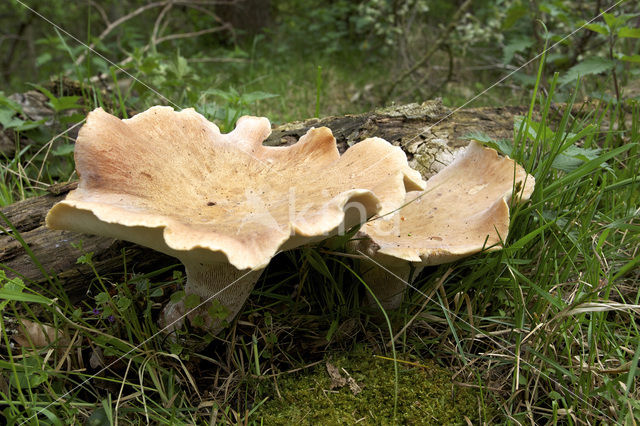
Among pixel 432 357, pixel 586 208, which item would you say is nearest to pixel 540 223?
pixel 586 208

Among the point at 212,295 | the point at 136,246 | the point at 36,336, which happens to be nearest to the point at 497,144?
the point at 212,295

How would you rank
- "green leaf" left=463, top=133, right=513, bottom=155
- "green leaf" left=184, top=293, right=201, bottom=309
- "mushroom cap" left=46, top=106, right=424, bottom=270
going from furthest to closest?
"green leaf" left=463, top=133, right=513, bottom=155, "green leaf" left=184, top=293, right=201, bottom=309, "mushroom cap" left=46, top=106, right=424, bottom=270

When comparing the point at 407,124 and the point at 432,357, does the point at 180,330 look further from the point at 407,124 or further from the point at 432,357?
the point at 407,124

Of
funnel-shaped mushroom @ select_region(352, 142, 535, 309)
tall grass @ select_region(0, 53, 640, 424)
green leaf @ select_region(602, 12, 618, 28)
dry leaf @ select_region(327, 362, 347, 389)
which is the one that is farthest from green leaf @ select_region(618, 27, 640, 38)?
dry leaf @ select_region(327, 362, 347, 389)

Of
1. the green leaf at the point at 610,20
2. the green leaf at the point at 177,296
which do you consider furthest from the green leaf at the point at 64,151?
the green leaf at the point at 610,20

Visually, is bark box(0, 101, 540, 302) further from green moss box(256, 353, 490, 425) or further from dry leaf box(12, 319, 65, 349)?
green moss box(256, 353, 490, 425)

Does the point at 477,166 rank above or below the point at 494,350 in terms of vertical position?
above
